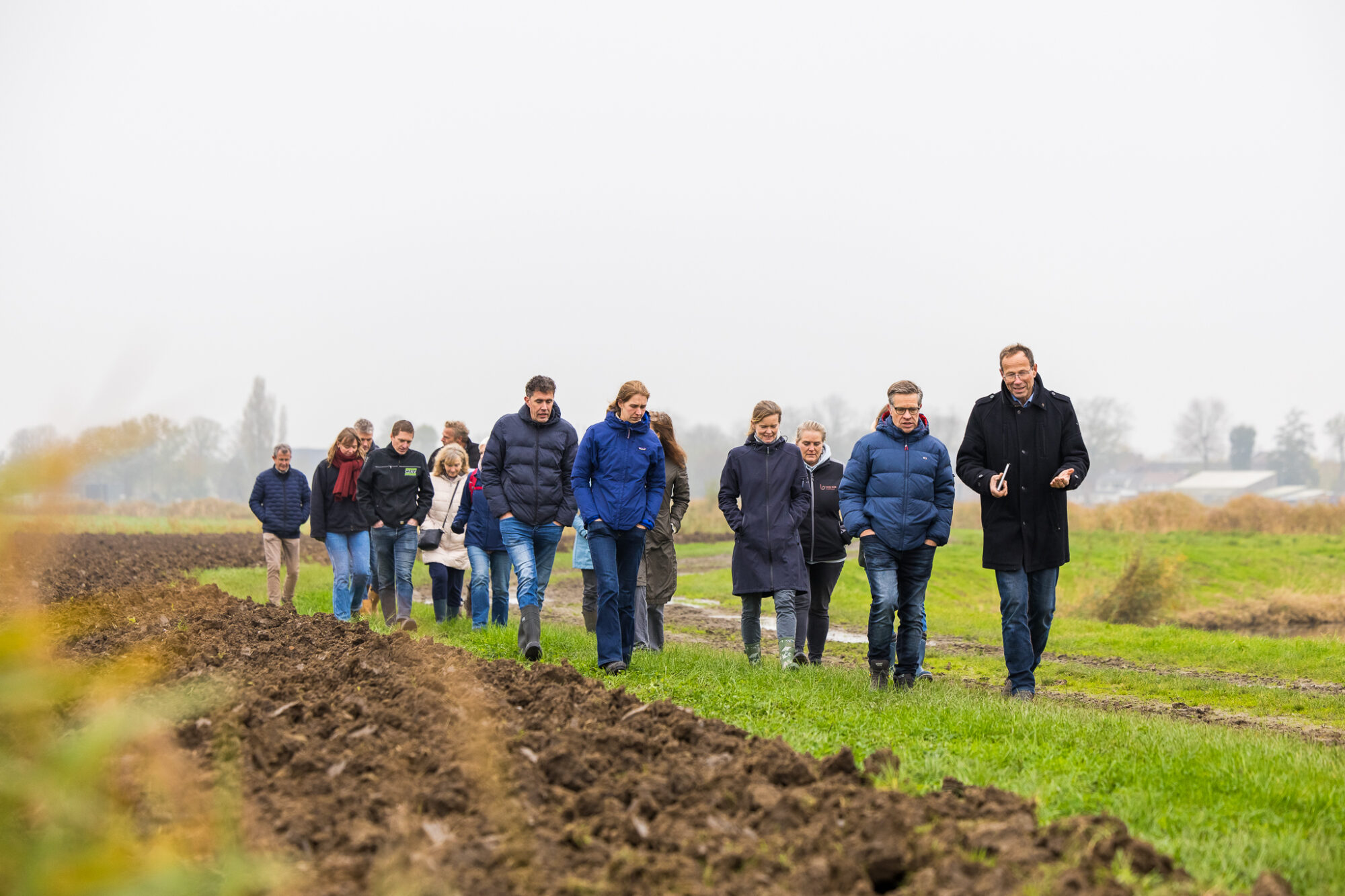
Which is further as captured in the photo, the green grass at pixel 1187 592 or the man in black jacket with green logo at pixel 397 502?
the green grass at pixel 1187 592

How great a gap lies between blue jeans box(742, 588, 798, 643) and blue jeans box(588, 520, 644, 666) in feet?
3.76

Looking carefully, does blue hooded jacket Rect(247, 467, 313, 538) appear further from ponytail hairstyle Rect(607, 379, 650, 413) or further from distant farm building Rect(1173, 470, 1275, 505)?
distant farm building Rect(1173, 470, 1275, 505)

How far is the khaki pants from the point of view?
46.7 feet

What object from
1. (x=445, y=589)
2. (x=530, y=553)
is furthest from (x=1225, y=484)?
(x=530, y=553)

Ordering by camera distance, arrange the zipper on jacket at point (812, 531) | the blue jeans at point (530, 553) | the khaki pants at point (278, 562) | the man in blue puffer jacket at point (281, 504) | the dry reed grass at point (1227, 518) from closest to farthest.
A: 1. the blue jeans at point (530, 553)
2. the zipper on jacket at point (812, 531)
3. the man in blue puffer jacket at point (281, 504)
4. the khaki pants at point (278, 562)
5. the dry reed grass at point (1227, 518)

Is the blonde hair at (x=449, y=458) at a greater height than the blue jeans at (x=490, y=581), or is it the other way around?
the blonde hair at (x=449, y=458)

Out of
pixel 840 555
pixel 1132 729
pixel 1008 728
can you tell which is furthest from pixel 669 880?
pixel 840 555

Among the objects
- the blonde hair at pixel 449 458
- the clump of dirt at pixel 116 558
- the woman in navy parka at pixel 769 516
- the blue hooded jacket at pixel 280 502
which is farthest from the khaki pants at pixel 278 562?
the woman in navy parka at pixel 769 516

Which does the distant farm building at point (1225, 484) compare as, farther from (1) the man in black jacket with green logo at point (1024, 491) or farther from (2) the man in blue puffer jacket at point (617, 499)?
(2) the man in blue puffer jacket at point (617, 499)

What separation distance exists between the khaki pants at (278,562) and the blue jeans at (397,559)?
2312mm

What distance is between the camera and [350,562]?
12523 mm

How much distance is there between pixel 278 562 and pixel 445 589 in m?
3.34

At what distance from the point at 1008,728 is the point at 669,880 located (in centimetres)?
336

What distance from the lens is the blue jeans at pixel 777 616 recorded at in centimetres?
932
